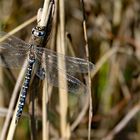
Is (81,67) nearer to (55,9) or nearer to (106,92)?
(55,9)

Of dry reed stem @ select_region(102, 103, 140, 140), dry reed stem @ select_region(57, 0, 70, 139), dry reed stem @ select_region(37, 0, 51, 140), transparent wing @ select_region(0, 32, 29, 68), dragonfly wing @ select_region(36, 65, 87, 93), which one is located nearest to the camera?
dry reed stem @ select_region(37, 0, 51, 140)

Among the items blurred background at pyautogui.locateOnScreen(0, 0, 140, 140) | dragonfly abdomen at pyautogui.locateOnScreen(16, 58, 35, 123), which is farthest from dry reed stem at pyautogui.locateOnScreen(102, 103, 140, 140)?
→ dragonfly abdomen at pyautogui.locateOnScreen(16, 58, 35, 123)

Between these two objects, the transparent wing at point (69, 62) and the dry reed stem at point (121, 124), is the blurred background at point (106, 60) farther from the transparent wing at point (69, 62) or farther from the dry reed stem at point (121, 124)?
the transparent wing at point (69, 62)

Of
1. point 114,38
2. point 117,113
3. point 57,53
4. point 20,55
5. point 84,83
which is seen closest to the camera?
point 57,53

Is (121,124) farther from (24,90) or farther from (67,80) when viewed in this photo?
(24,90)

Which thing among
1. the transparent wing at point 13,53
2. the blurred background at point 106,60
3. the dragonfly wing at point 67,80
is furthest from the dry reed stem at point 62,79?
the blurred background at point 106,60

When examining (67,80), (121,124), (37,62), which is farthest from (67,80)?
(121,124)

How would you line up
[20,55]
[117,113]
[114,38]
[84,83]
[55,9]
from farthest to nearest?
[117,113]
[114,38]
[20,55]
[84,83]
[55,9]

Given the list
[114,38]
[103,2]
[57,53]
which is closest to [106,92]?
[114,38]

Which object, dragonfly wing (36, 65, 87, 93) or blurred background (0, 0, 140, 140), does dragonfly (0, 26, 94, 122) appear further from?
blurred background (0, 0, 140, 140)
